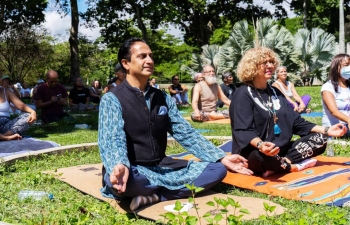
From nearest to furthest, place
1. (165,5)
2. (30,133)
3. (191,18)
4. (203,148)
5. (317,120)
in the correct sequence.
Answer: (203,148) < (30,133) < (317,120) < (165,5) < (191,18)

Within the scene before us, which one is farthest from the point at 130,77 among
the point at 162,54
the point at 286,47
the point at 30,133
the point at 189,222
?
the point at 162,54

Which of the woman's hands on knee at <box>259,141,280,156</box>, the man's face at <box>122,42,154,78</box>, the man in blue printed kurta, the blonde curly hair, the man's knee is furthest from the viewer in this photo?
the blonde curly hair

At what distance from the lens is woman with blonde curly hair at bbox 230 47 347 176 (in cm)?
499

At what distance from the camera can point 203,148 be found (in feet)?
14.8

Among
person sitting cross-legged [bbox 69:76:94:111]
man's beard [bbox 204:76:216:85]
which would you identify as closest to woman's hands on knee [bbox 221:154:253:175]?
man's beard [bbox 204:76:216:85]

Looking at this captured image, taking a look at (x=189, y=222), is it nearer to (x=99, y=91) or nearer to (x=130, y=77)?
(x=130, y=77)

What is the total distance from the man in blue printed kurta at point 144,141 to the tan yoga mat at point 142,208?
9cm

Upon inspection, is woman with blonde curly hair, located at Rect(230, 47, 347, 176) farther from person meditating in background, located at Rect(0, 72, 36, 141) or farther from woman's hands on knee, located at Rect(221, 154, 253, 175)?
person meditating in background, located at Rect(0, 72, 36, 141)

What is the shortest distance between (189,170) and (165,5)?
25228 mm

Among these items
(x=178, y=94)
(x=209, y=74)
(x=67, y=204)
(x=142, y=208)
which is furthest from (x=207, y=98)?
(x=142, y=208)

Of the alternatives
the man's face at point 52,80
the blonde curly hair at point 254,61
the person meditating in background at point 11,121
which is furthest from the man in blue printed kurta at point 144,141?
the man's face at point 52,80

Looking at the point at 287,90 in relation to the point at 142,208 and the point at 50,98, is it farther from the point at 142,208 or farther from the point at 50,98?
the point at 142,208

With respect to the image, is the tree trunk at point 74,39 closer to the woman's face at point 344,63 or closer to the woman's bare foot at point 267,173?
the woman's face at point 344,63

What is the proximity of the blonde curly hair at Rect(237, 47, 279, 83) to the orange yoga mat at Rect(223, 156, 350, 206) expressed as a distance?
103 cm
